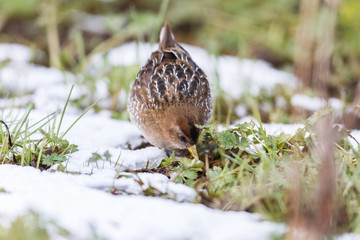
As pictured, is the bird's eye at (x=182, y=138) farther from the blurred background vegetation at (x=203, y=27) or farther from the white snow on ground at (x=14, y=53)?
the white snow on ground at (x=14, y=53)

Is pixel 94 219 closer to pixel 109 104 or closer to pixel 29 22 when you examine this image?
pixel 109 104

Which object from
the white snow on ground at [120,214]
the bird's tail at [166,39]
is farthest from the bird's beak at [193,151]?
the bird's tail at [166,39]

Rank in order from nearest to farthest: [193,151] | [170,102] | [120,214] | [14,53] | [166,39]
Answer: [120,214]
[193,151]
[170,102]
[166,39]
[14,53]

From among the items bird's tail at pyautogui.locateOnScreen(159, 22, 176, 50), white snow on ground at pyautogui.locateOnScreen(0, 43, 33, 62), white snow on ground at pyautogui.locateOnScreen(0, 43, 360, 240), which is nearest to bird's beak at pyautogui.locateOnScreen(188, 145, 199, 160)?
white snow on ground at pyautogui.locateOnScreen(0, 43, 360, 240)

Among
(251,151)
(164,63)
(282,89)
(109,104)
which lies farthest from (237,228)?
(282,89)

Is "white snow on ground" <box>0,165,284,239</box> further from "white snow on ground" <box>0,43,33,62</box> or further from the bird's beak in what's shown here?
"white snow on ground" <box>0,43,33,62</box>

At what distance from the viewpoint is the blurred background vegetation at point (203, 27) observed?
6715 mm

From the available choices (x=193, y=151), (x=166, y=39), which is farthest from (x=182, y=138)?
(x=166, y=39)

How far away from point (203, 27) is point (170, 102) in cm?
438

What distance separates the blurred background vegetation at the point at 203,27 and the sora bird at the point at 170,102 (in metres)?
2.28

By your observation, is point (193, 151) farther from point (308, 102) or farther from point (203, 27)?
point (203, 27)

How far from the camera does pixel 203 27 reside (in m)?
7.95

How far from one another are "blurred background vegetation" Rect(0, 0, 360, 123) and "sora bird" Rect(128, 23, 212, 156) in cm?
228

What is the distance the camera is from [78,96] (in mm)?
5176
